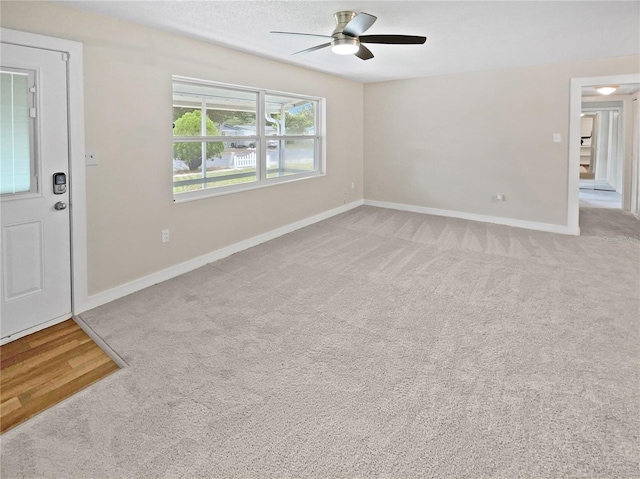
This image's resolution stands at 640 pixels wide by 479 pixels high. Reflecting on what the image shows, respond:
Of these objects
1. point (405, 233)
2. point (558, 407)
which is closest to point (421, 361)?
point (558, 407)

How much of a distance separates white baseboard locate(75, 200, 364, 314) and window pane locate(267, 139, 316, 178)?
2.46 feet

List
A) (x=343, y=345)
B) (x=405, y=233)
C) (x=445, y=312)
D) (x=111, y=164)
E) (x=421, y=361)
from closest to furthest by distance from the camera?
(x=421, y=361)
(x=343, y=345)
(x=445, y=312)
(x=111, y=164)
(x=405, y=233)

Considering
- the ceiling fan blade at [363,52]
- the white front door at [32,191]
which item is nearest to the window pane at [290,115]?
the ceiling fan blade at [363,52]

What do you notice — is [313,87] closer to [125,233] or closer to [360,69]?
[360,69]

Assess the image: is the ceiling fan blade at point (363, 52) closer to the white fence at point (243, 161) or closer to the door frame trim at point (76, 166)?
the white fence at point (243, 161)

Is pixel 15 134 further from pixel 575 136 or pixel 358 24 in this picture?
pixel 575 136

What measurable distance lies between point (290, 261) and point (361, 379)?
2.15m

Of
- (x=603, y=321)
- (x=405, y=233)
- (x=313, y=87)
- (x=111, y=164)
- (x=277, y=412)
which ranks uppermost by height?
(x=313, y=87)

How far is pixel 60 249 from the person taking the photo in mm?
2840

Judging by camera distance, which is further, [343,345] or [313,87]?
[313,87]

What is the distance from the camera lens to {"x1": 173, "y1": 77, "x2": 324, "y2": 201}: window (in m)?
3.96

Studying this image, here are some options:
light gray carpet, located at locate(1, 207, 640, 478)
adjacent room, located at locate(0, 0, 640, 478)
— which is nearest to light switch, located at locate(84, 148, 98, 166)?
adjacent room, located at locate(0, 0, 640, 478)

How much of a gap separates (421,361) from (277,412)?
915 mm

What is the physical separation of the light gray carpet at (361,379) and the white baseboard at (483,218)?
57.6 inches
